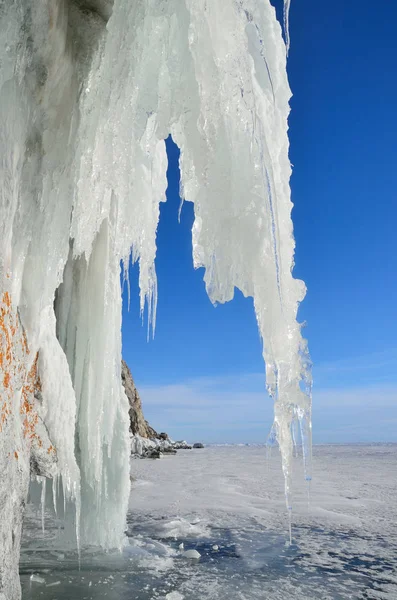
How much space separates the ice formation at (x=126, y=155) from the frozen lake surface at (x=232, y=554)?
1.19 m

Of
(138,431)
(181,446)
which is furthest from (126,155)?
(181,446)

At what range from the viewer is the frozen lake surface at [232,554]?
390 cm

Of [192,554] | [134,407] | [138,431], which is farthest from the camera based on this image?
[138,431]

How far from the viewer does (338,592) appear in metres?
3.85

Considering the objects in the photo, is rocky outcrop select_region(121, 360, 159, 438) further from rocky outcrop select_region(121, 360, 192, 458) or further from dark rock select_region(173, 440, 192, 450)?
dark rock select_region(173, 440, 192, 450)

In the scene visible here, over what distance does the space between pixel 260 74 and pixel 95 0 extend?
1267 mm

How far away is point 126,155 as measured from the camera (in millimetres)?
3352

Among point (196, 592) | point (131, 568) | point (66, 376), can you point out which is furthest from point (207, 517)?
point (66, 376)

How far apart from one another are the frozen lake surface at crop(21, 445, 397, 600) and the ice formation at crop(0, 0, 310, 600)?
1.19m

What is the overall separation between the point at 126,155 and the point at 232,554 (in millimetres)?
4423

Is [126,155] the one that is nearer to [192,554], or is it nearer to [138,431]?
[192,554]

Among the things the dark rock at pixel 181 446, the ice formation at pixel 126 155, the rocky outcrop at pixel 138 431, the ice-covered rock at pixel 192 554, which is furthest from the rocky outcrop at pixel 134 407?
the ice formation at pixel 126 155

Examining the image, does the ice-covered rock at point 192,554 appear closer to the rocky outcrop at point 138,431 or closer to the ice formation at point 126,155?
the ice formation at point 126,155

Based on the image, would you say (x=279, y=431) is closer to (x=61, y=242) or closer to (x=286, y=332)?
(x=286, y=332)
